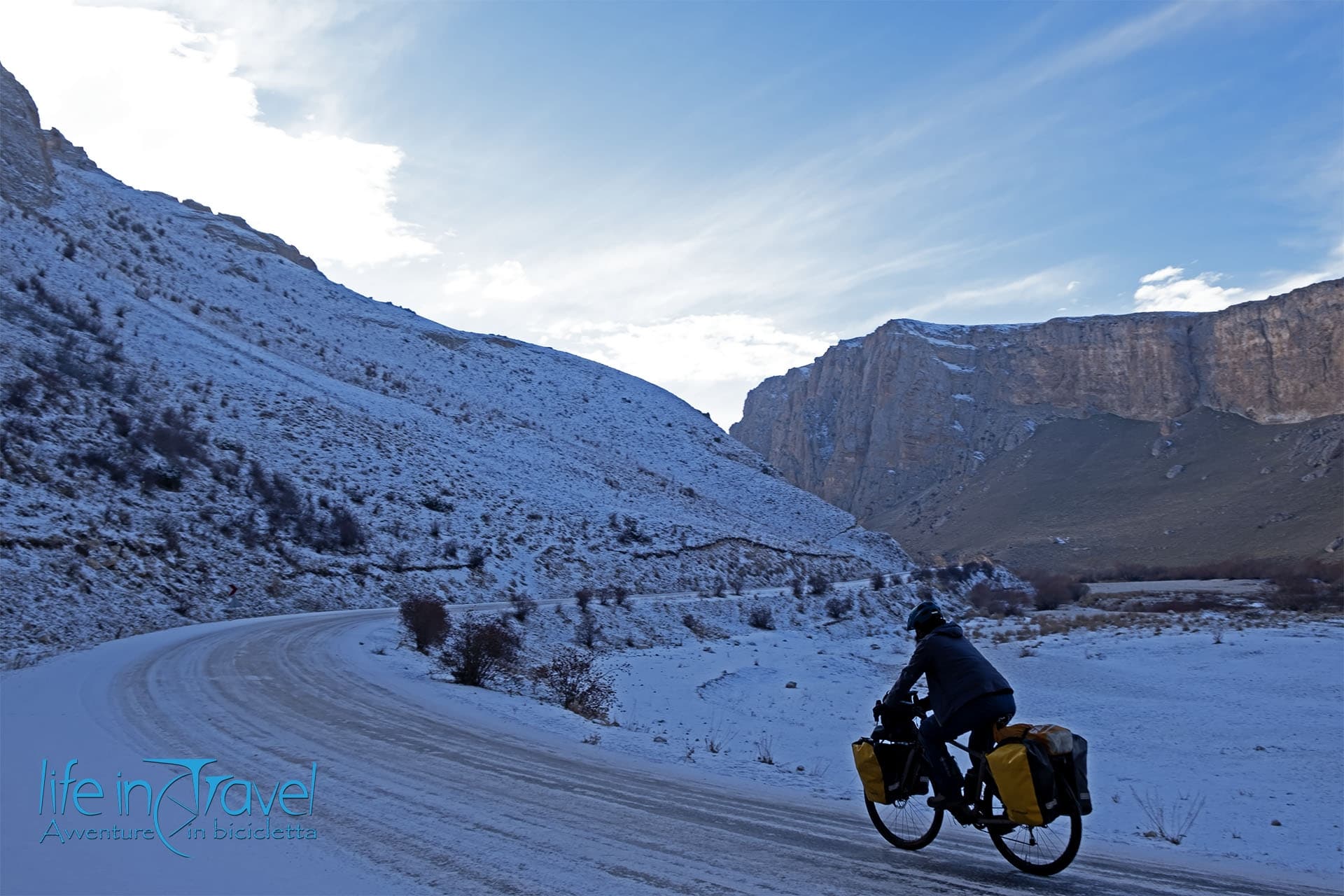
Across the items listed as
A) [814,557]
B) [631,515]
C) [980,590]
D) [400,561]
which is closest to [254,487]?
[400,561]

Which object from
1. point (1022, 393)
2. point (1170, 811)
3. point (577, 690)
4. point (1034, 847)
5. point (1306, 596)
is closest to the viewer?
point (1034, 847)

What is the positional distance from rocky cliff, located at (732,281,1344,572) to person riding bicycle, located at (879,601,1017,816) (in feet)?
259

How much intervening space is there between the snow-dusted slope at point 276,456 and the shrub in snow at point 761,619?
20.5 ft

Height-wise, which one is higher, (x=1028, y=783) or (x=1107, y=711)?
(x=1028, y=783)

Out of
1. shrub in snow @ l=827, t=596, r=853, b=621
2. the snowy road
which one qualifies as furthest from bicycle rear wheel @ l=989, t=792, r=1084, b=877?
shrub in snow @ l=827, t=596, r=853, b=621

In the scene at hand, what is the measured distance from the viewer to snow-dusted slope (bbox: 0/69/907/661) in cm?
2169

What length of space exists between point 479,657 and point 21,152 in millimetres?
58455

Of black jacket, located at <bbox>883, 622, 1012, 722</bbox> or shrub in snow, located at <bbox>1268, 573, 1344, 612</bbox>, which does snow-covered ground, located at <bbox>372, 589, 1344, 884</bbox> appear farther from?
shrub in snow, located at <bbox>1268, 573, 1344, 612</bbox>

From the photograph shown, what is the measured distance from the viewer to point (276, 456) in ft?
112

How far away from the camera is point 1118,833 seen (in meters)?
7.20

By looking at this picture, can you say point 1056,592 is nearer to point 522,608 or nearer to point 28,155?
point 522,608

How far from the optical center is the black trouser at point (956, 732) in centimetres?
509

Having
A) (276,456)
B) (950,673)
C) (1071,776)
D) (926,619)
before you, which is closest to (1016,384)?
(276,456)

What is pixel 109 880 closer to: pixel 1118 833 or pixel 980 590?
pixel 1118 833
